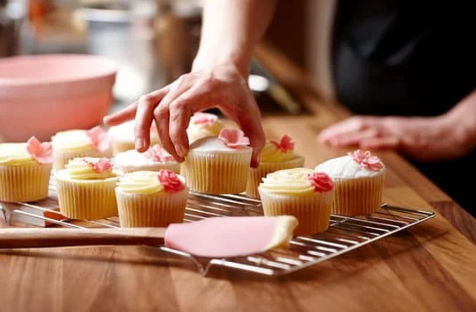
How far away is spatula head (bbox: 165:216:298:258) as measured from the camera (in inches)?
46.3

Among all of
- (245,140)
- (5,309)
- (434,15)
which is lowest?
(5,309)

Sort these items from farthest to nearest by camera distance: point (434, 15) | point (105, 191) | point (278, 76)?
1. point (278, 76)
2. point (434, 15)
3. point (105, 191)

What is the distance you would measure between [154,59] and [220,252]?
1.29 meters

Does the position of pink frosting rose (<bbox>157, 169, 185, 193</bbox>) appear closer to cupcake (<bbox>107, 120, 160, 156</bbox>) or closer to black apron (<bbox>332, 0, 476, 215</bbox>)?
cupcake (<bbox>107, 120, 160, 156</bbox>)

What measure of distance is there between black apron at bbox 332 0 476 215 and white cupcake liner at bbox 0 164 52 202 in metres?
1.05

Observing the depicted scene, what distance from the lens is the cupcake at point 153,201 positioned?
1.37 metres

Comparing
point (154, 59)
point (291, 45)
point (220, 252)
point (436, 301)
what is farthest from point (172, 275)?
point (291, 45)

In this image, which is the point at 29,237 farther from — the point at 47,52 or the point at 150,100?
the point at 47,52

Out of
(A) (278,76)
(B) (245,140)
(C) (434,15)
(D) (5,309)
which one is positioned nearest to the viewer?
(D) (5,309)

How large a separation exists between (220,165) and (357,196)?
27 cm

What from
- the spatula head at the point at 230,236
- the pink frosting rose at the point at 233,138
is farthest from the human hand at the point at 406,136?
the spatula head at the point at 230,236

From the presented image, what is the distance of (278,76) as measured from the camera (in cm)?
285

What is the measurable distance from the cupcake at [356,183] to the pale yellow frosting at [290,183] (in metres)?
0.07

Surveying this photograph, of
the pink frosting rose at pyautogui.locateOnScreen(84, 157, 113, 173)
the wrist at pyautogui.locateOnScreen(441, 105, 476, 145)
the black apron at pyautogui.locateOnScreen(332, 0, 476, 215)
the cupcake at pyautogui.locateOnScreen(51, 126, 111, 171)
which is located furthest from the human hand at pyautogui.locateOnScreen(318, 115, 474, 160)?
the pink frosting rose at pyautogui.locateOnScreen(84, 157, 113, 173)
